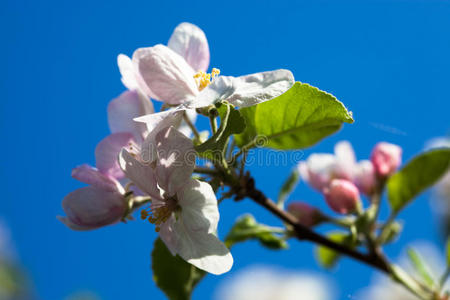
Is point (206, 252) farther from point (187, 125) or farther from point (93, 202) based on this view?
point (187, 125)

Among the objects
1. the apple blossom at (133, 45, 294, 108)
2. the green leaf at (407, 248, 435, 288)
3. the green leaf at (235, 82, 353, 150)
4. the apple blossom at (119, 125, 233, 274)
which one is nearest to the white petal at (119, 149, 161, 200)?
the apple blossom at (119, 125, 233, 274)

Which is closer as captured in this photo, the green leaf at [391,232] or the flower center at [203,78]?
the flower center at [203,78]

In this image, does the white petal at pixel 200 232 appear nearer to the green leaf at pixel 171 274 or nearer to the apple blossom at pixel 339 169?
the green leaf at pixel 171 274

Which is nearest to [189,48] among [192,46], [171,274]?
[192,46]

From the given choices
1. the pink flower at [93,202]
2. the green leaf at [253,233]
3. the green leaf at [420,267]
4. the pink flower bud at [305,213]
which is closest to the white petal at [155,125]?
the pink flower at [93,202]

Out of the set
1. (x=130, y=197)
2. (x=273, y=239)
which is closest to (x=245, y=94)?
(x=130, y=197)
